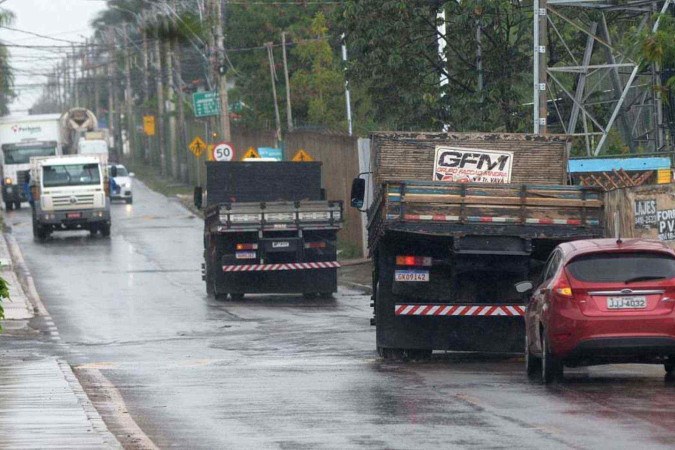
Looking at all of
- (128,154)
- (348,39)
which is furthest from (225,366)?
(128,154)

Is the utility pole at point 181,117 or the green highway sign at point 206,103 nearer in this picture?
the green highway sign at point 206,103

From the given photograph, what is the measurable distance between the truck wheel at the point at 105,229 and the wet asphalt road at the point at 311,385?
1748cm

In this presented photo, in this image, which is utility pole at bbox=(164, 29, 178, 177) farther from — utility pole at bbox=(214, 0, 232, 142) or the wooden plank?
the wooden plank

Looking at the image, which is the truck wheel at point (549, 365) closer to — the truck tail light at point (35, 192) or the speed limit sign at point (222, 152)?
the truck tail light at point (35, 192)

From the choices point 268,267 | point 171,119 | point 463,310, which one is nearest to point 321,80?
point 171,119

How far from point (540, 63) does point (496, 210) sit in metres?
10.5

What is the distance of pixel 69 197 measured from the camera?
4978 cm

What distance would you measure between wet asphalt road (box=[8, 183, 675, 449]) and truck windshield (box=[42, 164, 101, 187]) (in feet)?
58.5

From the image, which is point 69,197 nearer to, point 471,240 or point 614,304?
point 471,240

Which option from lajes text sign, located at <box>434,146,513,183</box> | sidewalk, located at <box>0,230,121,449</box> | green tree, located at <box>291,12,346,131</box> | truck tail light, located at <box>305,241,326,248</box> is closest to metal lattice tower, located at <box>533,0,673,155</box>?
truck tail light, located at <box>305,241,326,248</box>

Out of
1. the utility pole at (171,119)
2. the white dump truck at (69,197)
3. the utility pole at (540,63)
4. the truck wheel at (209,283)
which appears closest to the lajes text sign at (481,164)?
the utility pole at (540,63)

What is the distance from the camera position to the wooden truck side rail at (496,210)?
18469mm

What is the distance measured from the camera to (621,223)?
24109mm

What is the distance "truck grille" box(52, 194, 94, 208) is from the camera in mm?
49625
